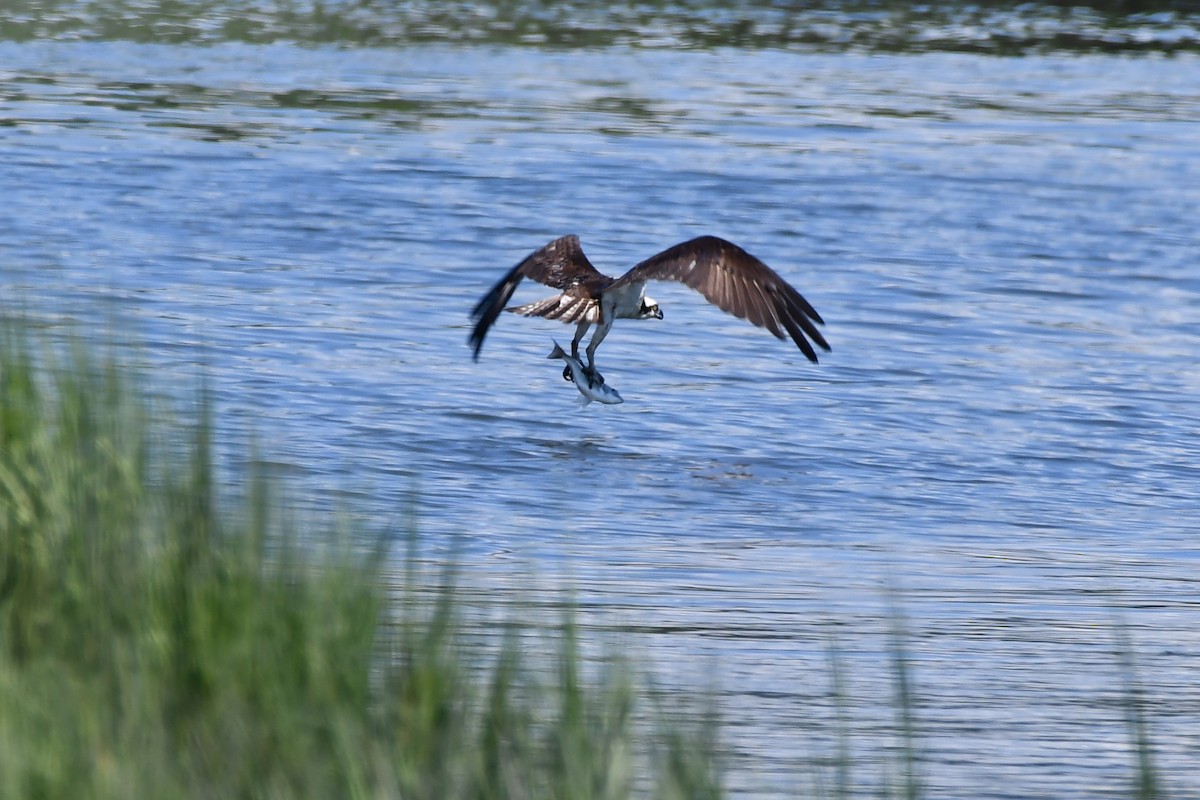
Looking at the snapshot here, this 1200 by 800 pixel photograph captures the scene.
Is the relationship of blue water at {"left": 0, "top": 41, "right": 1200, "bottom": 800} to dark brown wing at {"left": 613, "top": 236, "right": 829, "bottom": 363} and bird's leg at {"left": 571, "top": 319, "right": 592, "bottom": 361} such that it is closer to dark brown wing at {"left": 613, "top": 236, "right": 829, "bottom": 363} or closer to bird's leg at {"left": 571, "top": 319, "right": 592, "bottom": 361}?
bird's leg at {"left": 571, "top": 319, "right": 592, "bottom": 361}

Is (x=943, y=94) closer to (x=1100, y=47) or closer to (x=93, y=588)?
(x=1100, y=47)

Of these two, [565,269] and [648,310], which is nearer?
[565,269]

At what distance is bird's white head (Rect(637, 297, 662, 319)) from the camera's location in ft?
34.9

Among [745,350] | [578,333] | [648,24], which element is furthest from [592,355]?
[648,24]

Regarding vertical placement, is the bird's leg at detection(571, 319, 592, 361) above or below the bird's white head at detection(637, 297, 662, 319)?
below

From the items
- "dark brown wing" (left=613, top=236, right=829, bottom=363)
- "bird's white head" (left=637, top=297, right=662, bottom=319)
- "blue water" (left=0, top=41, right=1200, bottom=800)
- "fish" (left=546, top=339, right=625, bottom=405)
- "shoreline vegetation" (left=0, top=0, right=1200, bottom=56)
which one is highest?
"dark brown wing" (left=613, top=236, right=829, bottom=363)

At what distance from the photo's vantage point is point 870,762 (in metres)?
5.82

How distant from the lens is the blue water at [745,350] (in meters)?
6.91

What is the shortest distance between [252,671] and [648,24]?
2734cm

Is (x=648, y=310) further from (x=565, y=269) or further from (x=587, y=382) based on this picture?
Answer: (x=587, y=382)

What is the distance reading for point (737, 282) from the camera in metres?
9.12

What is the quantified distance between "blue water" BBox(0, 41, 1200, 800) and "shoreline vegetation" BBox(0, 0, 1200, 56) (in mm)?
3027

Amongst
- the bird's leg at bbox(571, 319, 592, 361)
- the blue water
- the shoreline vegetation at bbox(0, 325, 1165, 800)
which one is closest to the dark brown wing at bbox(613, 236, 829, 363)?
the blue water

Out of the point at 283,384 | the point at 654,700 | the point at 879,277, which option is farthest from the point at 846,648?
the point at 879,277
